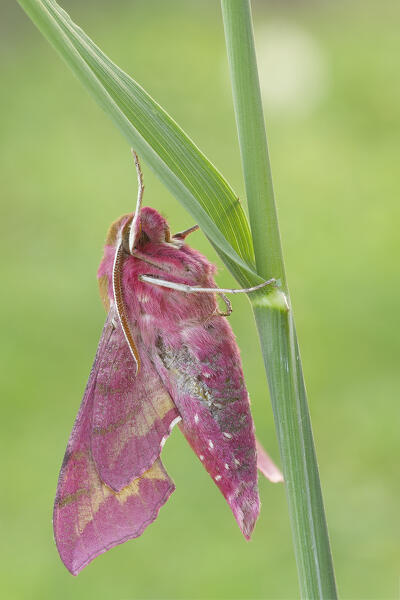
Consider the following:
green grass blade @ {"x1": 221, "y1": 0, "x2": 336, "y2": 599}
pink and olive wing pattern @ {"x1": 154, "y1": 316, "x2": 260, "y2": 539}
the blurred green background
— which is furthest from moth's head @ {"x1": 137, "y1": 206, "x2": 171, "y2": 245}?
the blurred green background

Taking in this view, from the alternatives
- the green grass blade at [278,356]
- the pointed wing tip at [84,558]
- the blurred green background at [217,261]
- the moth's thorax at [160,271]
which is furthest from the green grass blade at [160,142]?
the blurred green background at [217,261]

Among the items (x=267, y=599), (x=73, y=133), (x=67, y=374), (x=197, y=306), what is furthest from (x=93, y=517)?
(x=73, y=133)

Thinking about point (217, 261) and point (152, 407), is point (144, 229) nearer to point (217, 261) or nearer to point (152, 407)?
point (152, 407)

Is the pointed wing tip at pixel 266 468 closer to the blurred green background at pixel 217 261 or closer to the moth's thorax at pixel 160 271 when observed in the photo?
the moth's thorax at pixel 160 271

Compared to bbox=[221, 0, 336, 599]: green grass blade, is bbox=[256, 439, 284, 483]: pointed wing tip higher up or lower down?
lower down

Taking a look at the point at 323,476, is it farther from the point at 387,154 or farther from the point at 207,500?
the point at 387,154

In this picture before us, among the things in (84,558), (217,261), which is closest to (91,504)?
(84,558)

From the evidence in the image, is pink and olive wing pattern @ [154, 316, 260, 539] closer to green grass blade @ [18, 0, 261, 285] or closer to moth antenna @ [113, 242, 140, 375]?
moth antenna @ [113, 242, 140, 375]
